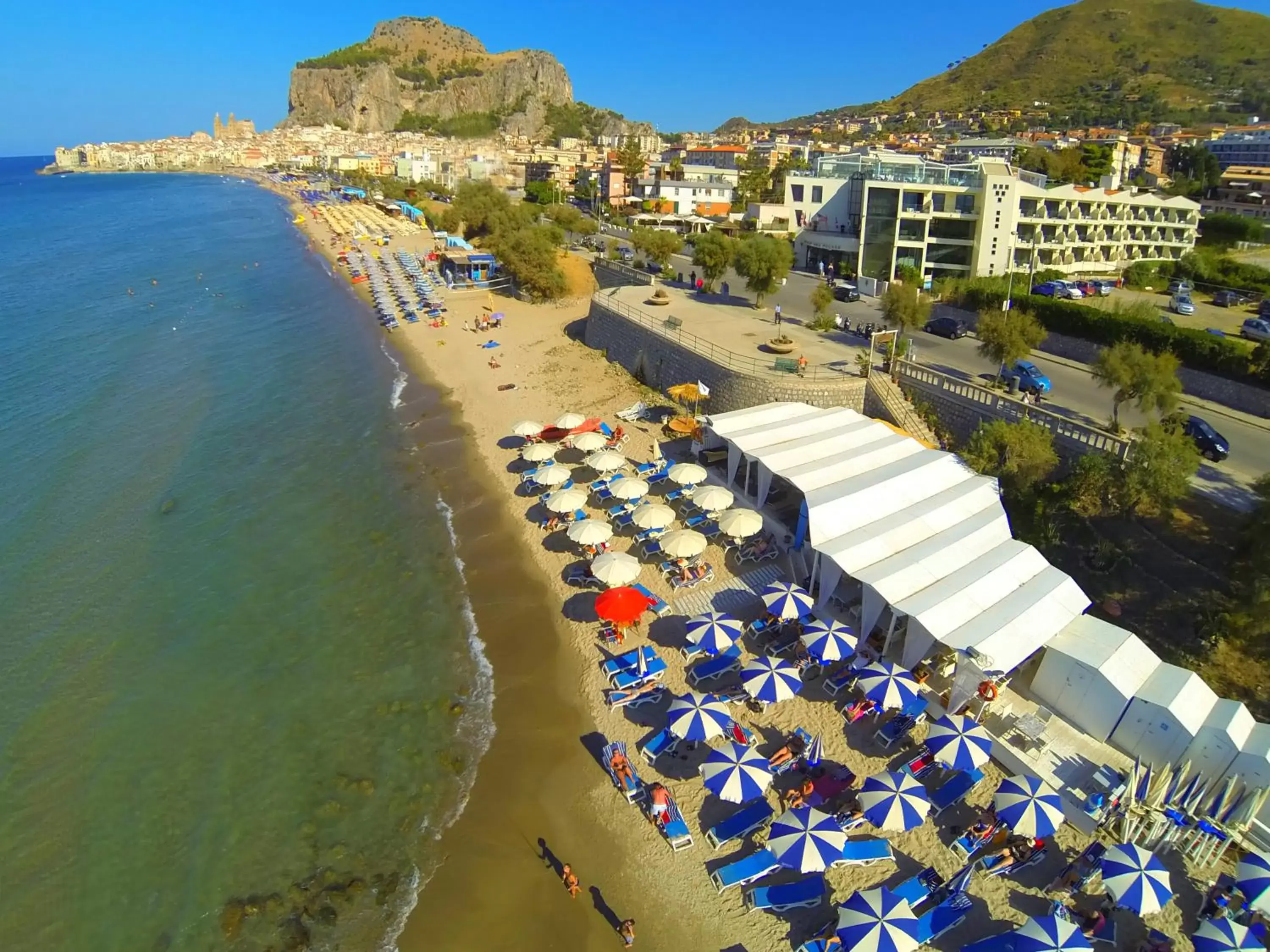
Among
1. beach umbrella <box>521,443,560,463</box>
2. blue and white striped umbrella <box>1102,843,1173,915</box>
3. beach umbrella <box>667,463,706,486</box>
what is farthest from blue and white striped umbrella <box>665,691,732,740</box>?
beach umbrella <box>521,443,560,463</box>

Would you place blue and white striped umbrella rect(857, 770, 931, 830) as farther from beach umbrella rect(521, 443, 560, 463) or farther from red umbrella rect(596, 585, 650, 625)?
beach umbrella rect(521, 443, 560, 463)

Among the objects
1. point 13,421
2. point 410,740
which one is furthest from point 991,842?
point 13,421

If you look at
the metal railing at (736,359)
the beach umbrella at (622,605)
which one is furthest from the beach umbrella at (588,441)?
the beach umbrella at (622,605)

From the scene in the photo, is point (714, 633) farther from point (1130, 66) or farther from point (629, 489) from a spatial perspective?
point (1130, 66)

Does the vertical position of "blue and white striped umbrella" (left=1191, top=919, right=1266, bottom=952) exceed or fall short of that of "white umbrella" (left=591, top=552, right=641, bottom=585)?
it falls short

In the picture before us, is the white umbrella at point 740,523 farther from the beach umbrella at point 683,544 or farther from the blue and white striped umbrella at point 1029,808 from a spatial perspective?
the blue and white striped umbrella at point 1029,808

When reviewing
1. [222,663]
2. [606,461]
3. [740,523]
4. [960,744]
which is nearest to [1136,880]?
[960,744]
